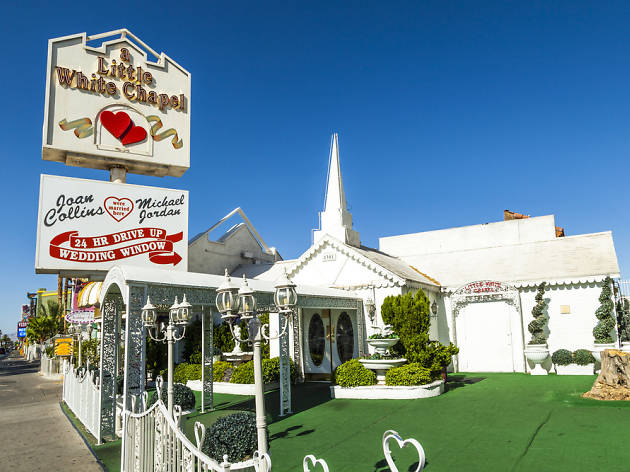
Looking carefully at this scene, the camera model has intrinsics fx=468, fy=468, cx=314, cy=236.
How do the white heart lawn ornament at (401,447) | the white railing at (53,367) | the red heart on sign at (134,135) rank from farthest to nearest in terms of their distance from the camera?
the white railing at (53,367), the red heart on sign at (134,135), the white heart lawn ornament at (401,447)

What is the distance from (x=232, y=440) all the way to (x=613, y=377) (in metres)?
11.1

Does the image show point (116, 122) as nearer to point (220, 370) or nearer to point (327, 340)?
point (220, 370)

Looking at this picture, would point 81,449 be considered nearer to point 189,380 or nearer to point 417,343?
point 189,380

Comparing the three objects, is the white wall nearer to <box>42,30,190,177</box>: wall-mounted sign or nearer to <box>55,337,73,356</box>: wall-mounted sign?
<box>42,30,190,177</box>: wall-mounted sign

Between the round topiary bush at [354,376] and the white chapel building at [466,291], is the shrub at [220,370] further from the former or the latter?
the round topiary bush at [354,376]

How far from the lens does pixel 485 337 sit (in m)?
21.0

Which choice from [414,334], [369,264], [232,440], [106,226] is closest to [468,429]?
[232,440]

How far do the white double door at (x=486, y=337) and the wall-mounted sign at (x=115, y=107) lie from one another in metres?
15.8

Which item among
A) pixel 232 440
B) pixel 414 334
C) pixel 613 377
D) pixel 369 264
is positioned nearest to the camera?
pixel 232 440

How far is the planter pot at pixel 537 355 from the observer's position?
1881 cm

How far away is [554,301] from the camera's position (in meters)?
20.0

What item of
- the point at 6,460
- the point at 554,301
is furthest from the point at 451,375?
the point at 6,460

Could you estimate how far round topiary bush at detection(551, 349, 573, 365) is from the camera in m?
18.8

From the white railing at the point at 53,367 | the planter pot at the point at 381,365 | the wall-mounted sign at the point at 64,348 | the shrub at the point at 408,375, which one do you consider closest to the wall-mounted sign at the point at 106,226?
the wall-mounted sign at the point at 64,348
